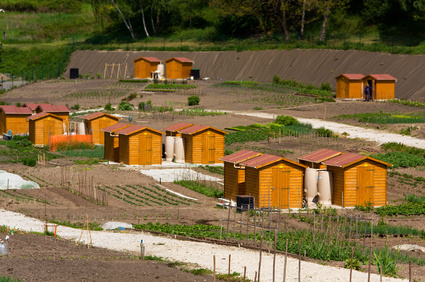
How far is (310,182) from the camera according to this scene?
42.2 m

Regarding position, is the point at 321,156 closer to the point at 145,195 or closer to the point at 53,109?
the point at 145,195

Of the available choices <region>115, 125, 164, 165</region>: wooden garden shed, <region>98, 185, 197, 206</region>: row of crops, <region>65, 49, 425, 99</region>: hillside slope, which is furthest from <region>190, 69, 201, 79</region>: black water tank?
<region>98, 185, 197, 206</region>: row of crops

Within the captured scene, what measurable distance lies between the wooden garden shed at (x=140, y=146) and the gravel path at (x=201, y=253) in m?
17.5

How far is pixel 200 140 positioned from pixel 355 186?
1543 cm

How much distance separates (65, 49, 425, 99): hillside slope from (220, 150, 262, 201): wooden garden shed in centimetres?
3993

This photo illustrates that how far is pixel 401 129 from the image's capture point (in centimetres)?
6519

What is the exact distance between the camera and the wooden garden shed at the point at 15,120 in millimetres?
68312

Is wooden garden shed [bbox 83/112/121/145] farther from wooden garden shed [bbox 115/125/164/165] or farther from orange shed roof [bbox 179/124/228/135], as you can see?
orange shed roof [bbox 179/124/228/135]

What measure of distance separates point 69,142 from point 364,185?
2698 cm

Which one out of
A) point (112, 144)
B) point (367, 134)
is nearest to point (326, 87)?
point (367, 134)

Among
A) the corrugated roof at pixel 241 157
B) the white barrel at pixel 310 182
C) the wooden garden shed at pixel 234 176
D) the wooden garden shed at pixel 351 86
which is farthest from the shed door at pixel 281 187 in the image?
the wooden garden shed at pixel 351 86

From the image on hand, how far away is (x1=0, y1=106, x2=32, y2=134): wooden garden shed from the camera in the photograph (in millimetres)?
68312

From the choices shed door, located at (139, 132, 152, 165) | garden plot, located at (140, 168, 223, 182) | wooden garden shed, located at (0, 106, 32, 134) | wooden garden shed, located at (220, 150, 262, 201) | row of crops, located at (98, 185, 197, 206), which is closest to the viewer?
row of crops, located at (98, 185, 197, 206)

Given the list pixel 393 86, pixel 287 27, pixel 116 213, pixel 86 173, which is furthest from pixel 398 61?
pixel 116 213
